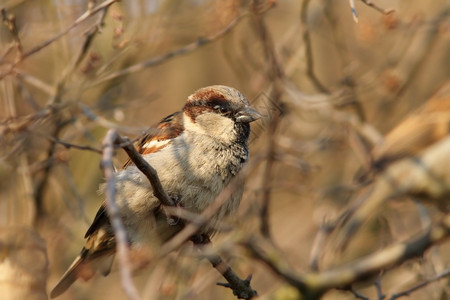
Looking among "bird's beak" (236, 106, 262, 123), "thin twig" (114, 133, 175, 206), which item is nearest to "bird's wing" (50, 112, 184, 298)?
"bird's beak" (236, 106, 262, 123)

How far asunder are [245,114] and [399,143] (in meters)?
1.03

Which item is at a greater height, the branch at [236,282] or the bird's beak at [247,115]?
the bird's beak at [247,115]

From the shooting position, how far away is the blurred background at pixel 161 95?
13.5ft

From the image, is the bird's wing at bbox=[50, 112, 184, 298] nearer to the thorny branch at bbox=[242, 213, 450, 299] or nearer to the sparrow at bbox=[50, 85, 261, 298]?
the sparrow at bbox=[50, 85, 261, 298]

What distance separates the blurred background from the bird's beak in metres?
0.09

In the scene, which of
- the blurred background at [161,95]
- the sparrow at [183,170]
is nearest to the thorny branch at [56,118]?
the blurred background at [161,95]

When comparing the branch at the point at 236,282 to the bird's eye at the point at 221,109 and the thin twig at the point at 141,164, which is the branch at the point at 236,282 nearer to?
the thin twig at the point at 141,164

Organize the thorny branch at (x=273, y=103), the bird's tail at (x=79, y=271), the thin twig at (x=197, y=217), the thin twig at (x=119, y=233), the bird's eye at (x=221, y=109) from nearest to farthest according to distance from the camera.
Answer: the thin twig at (x=119, y=233) < the thin twig at (x=197, y=217) < the thorny branch at (x=273, y=103) < the bird's eye at (x=221, y=109) < the bird's tail at (x=79, y=271)

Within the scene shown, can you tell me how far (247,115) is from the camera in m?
3.95

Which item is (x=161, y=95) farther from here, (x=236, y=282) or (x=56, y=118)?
(x=236, y=282)

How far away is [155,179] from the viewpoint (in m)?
2.82

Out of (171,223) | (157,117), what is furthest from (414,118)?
(157,117)

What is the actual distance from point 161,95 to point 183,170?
6.18 ft

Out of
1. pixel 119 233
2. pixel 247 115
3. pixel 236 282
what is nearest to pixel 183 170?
pixel 247 115
